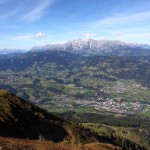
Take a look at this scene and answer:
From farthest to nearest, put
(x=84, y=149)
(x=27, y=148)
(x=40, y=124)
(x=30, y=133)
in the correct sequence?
(x=40, y=124)
(x=30, y=133)
(x=84, y=149)
(x=27, y=148)

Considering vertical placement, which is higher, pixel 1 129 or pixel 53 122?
pixel 1 129

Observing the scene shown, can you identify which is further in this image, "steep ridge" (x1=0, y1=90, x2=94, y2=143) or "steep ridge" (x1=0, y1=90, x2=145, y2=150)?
"steep ridge" (x1=0, y1=90, x2=94, y2=143)

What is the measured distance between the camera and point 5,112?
123875mm

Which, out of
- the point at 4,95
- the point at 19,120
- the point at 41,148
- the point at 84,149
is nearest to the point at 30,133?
the point at 19,120

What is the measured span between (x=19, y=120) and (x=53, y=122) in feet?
103

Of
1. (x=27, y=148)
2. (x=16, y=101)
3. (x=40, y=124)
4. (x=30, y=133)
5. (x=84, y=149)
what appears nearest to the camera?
(x=27, y=148)

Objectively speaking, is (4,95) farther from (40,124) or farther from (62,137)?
(62,137)

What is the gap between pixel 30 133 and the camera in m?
122

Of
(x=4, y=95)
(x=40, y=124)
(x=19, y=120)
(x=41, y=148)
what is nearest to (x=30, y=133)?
(x=19, y=120)

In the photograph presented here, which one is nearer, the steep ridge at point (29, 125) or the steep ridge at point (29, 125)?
the steep ridge at point (29, 125)

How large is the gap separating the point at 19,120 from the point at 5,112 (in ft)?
26.2

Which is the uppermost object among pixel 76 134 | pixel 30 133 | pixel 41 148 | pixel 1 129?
pixel 41 148

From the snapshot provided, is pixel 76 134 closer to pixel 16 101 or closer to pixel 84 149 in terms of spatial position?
pixel 16 101

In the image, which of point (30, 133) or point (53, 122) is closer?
point (30, 133)
